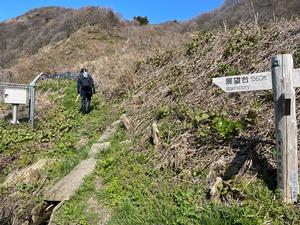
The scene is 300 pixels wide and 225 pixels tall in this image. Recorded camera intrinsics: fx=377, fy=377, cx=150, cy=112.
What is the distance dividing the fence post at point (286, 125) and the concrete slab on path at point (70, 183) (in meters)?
3.59

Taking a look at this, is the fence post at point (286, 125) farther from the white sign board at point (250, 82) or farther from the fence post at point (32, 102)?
the fence post at point (32, 102)

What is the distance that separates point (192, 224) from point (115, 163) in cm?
273

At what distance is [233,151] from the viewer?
19.9 ft

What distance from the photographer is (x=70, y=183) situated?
6961mm

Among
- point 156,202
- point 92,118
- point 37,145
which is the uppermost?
point 92,118

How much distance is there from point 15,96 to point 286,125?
9.34 meters

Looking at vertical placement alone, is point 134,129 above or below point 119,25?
Result: below

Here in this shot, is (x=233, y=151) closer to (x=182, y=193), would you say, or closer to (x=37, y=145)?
(x=182, y=193)

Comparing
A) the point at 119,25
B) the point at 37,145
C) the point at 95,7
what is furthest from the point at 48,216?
the point at 95,7

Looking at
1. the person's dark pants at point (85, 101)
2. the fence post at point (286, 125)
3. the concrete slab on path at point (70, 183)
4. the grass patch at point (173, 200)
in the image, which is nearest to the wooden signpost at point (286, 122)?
the fence post at point (286, 125)

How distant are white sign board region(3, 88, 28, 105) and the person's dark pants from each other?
1799 mm

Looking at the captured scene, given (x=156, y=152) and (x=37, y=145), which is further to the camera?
(x=37, y=145)

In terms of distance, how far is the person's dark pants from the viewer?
12133 mm

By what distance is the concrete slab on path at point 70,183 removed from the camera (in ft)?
21.8
